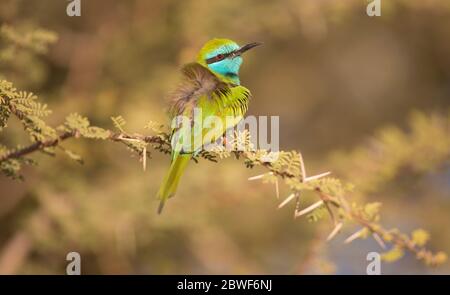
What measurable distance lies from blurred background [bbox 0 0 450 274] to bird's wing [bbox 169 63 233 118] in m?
0.70

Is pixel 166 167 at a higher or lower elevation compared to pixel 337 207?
higher

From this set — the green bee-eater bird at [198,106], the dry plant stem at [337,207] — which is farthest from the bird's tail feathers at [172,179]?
the dry plant stem at [337,207]

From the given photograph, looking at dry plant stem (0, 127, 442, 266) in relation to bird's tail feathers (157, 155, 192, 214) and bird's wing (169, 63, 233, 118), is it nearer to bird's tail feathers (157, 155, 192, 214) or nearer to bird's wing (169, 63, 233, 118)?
bird's tail feathers (157, 155, 192, 214)

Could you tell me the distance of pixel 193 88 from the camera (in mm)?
2773

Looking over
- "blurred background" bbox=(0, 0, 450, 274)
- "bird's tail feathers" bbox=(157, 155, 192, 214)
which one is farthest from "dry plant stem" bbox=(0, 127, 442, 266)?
"blurred background" bbox=(0, 0, 450, 274)

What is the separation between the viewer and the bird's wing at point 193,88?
2.68 metres

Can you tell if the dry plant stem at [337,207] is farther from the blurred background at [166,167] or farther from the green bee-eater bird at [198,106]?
the blurred background at [166,167]

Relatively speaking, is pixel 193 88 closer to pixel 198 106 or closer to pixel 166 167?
pixel 198 106

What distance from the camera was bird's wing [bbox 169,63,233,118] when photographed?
105 inches

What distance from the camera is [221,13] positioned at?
450cm

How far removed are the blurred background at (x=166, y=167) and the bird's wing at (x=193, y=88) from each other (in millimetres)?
701

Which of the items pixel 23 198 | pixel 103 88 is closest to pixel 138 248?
pixel 23 198

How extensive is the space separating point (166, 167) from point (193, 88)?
174 cm

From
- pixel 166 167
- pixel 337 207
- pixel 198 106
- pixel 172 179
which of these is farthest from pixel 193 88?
pixel 166 167
